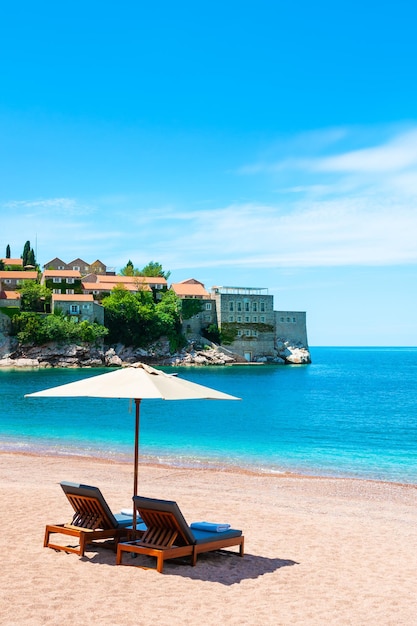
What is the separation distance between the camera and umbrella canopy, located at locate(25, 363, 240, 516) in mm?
8008

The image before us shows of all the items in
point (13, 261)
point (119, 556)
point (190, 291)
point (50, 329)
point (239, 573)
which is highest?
point (13, 261)

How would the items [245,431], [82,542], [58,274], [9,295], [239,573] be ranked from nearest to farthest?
[239,573] < [82,542] < [245,431] < [9,295] < [58,274]

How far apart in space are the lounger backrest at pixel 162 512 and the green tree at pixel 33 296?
76.8m

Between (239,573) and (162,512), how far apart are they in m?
1.18

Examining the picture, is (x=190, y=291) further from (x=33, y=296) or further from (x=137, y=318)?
(x=33, y=296)

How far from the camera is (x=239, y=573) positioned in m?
7.90

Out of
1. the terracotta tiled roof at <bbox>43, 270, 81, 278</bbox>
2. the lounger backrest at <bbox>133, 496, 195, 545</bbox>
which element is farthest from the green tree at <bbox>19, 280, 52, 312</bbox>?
the lounger backrest at <bbox>133, 496, 195, 545</bbox>

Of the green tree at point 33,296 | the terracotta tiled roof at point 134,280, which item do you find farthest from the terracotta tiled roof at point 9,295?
the terracotta tiled roof at point 134,280

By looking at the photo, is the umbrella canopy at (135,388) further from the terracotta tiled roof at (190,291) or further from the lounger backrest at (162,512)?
the terracotta tiled roof at (190,291)

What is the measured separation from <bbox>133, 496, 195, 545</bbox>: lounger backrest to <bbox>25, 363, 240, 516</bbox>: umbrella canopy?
0.75 meters

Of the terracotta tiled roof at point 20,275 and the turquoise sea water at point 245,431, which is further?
the terracotta tiled roof at point 20,275

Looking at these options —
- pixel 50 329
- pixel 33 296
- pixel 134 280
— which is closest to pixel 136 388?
pixel 50 329

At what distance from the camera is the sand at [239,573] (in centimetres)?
647

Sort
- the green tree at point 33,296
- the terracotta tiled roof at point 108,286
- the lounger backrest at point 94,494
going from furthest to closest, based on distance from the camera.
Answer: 1. the terracotta tiled roof at point 108,286
2. the green tree at point 33,296
3. the lounger backrest at point 94,494
